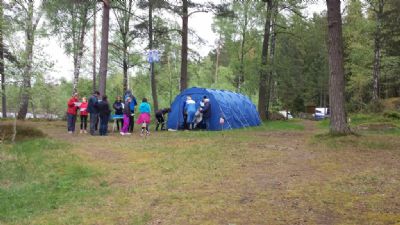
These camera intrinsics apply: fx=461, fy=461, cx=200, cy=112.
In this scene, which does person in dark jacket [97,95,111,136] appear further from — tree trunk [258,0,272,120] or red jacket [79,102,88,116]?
tree trunk [258,0,272,120]

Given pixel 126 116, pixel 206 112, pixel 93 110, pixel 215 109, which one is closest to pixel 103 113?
pixel 93 110

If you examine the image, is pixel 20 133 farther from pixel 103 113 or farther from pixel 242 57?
pixel 242 57

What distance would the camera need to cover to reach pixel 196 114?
66.3 ft

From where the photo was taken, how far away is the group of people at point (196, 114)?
1998 cm

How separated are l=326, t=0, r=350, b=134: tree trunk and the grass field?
90 centimetres

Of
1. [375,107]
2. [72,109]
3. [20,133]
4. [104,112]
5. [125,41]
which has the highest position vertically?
[125,41]

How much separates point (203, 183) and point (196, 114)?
12.1 m

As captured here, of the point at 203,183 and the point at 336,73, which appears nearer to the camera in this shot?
the point at 203,183

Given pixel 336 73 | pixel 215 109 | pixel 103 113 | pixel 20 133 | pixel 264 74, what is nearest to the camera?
pixel 336 73

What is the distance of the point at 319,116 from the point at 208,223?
45656 millimetres

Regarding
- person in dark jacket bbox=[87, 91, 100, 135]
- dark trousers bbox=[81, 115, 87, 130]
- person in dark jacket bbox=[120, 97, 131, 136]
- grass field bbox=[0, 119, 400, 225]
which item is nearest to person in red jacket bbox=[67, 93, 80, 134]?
dark trousers bbox=[81, 115, 87, 130]

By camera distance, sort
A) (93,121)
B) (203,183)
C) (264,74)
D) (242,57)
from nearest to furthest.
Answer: (203,183), (93,121), (264,74), (242,57)

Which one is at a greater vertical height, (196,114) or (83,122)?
(196,114)

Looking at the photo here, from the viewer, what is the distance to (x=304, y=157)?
11.1 metres
